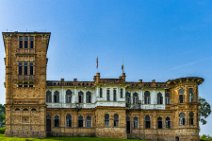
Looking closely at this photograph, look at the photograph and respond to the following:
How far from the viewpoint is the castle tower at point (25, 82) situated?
74.9 metres

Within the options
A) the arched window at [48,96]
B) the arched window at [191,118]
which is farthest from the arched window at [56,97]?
the arched window at [191,118]

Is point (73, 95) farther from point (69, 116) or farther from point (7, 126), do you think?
point (7, 126)

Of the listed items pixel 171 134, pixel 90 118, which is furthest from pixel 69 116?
pixel 171 134

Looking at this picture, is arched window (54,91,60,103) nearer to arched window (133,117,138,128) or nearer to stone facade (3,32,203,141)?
stone facade (3,32,203,141)

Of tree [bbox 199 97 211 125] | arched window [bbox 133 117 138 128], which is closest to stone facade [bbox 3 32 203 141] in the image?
arched window [bbox 133 117 138 128]

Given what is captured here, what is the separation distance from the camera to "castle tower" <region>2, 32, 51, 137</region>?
74.9m

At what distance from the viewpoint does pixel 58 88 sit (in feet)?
271

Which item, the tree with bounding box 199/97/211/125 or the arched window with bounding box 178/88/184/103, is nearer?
the arched window with bounding box 178/88/184/103

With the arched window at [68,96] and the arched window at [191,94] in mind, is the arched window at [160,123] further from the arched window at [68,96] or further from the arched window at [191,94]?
the arched window at [68,96]

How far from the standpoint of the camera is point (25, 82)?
251 ft

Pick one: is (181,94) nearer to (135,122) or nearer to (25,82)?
(135,122)

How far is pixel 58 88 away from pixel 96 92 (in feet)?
23.0

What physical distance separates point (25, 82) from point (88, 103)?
12.8 meters

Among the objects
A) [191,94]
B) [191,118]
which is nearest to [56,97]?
[191,94]
